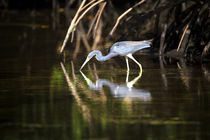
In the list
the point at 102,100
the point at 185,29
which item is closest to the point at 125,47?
the point at 185,29

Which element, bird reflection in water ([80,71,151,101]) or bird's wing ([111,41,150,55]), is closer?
bird reflection in water ([80,71,151,101])

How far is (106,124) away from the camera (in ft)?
22.2

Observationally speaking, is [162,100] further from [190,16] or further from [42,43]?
[42,43]

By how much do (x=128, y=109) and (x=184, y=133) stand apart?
1405mm

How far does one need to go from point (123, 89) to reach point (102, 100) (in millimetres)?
1018

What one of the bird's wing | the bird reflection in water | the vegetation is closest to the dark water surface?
the bird reflection in water

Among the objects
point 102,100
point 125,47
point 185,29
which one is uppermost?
point 185,29

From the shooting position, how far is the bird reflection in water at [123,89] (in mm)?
8621

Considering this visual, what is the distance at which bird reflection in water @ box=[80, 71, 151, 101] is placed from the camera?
8.62 meters

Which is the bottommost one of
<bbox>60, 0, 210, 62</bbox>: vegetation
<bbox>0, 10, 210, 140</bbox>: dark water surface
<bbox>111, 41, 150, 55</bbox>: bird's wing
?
<bbox>0, 10, 210, 140</bbox>: dark water surface

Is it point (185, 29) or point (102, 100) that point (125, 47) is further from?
point (102, 100)

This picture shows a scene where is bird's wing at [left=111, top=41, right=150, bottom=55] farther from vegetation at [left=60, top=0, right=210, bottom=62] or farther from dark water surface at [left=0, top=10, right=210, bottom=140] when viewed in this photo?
vegetation at [left=60, top=0, right=210, bottom=62]

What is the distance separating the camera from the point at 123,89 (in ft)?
30.5

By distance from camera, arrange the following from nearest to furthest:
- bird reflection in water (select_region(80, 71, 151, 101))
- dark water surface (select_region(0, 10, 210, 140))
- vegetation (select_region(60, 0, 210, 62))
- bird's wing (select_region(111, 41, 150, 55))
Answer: dark water surface (select_region(0, 10, 210, 140)) < bird reflection in water (select_region(80, 71, 151, 101)) < bird's wing (select_region(111, 41, 150, 55)) < vegetation (select_region(60, 0, 210, 62))
